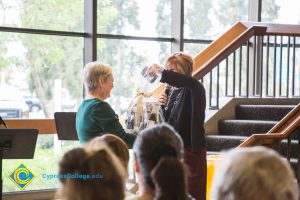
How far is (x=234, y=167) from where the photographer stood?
4.85ft

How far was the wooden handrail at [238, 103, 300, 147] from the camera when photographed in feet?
15.0

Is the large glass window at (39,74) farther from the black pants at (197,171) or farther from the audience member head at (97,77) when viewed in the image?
the audience member head at (97,77)

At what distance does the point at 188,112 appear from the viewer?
3695 millimetres

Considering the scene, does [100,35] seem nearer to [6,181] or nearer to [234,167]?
[6,181]

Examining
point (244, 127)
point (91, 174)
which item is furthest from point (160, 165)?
point (244, 127)

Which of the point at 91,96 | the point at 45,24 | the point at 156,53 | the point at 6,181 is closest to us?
the point at 91,96

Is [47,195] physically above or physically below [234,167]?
below

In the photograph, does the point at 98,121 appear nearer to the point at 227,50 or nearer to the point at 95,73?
the point at 95,73

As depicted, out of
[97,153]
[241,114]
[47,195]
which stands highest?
[97,153]

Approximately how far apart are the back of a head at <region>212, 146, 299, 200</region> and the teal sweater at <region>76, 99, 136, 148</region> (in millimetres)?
1640

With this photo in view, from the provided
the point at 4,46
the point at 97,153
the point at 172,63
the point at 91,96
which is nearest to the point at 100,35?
the point at 4,46

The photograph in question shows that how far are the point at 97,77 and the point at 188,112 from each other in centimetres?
80

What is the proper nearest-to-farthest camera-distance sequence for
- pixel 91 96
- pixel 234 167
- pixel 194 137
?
1. pixel 234 167
2. pixel 91 96
3. pixel 194 137

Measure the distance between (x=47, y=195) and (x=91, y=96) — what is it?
3644 mm
